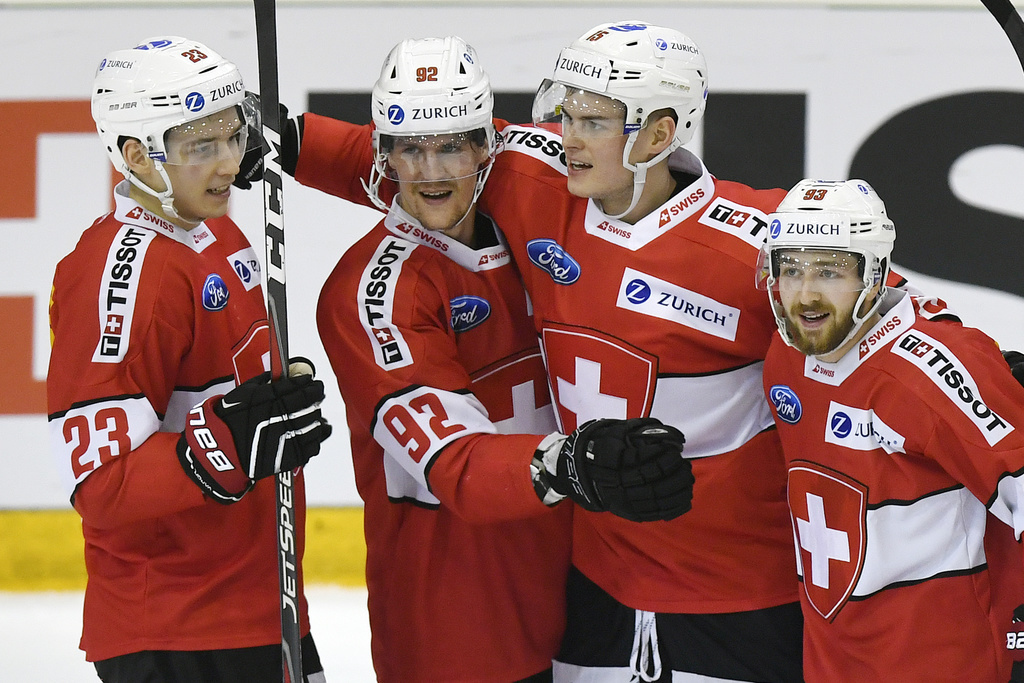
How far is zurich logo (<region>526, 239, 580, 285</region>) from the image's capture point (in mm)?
2031

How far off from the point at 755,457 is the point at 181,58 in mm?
1170

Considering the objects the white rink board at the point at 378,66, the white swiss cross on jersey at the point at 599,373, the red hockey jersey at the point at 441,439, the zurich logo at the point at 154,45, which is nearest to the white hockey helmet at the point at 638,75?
the white swiss cross on jersey at the point at 599,373

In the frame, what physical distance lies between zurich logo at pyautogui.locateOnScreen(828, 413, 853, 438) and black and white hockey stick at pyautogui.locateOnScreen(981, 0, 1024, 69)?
2.13 ft

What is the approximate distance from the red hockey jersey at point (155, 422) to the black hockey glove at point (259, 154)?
11 centimetres

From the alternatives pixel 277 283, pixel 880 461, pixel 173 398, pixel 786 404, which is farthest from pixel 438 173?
pixel 880 461

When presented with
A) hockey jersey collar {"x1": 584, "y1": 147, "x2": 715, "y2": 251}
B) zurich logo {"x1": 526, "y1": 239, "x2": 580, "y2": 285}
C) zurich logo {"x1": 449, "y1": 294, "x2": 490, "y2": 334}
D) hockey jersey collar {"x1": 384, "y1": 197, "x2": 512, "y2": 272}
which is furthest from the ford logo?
hockey jersey collar {"x1": 584, "y1": 147, "x2": 715, "y2": 251}

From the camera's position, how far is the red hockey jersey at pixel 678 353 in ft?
6.47

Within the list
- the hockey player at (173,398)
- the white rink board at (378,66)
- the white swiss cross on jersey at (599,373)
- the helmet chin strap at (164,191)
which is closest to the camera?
the hockey player at (173,398)

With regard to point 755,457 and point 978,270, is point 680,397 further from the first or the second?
point 978,270

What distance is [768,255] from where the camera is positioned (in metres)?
1.87

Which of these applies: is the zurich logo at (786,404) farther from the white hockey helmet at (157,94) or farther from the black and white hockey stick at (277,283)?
the white hockey helmet at (157,94)

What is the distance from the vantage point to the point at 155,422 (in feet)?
6.01

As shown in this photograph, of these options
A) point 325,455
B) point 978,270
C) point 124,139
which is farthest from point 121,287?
point 978,270

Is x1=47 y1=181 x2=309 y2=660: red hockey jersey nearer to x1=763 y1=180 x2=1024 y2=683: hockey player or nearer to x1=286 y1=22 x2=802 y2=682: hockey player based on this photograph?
x1=286 y1=22 x2=802 y2=682: hockey player
